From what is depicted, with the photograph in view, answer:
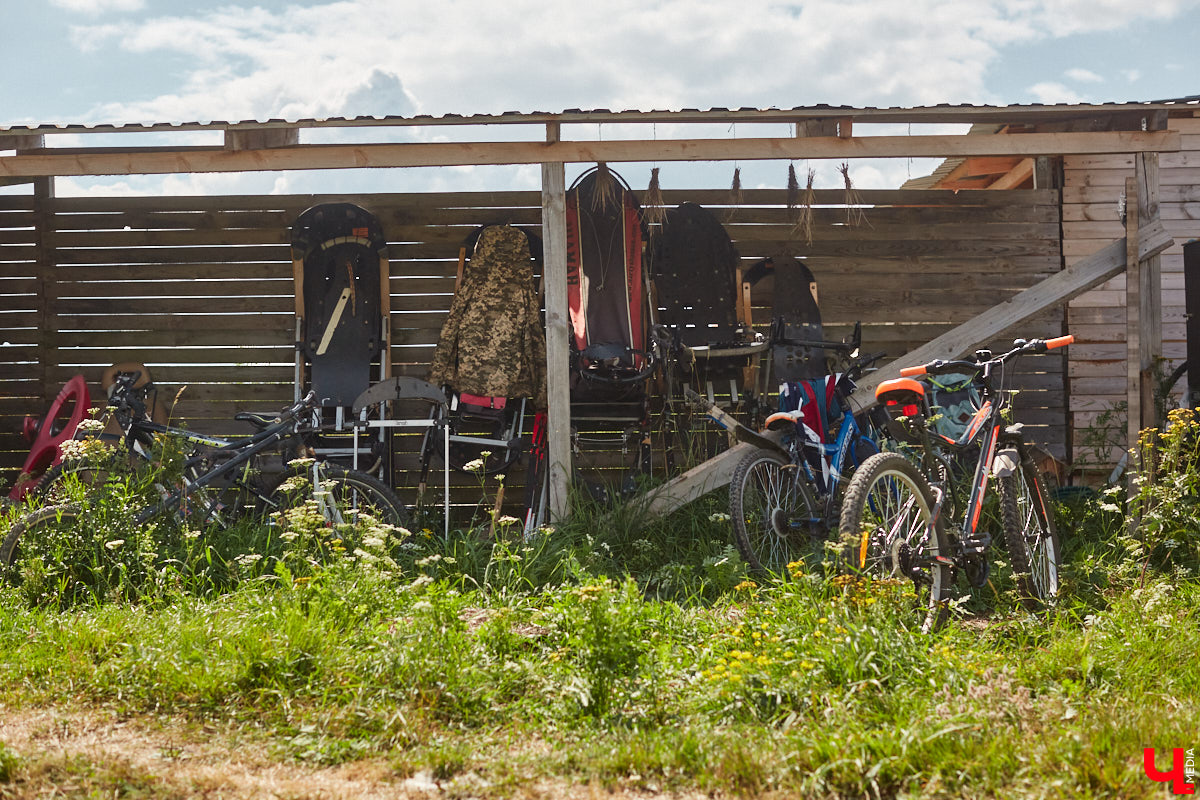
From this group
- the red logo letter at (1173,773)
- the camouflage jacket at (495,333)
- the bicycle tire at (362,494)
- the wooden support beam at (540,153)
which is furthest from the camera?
the camouflage jacket at (495,333)

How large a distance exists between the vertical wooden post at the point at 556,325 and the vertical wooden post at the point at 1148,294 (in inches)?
114

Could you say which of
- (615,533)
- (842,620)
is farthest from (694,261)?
(842,620)

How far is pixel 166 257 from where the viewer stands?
6438 millimetres

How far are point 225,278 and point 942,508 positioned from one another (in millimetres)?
4787

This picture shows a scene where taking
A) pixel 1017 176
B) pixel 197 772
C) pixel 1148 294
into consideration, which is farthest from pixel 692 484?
pixel 1017 176

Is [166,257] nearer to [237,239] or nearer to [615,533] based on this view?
[237,239]

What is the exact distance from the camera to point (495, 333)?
5.68 meters

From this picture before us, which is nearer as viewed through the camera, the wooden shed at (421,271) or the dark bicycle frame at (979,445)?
the dark bicycle frame at (979,445)

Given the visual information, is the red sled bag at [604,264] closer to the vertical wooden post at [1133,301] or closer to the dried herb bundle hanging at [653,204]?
the dried herb bundle hanging at [653,204]

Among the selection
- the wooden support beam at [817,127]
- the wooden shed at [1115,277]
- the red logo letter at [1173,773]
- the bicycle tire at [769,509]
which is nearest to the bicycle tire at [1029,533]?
the bicycle tire at [769,509]

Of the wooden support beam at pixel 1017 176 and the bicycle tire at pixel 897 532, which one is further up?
the wooden support beam at pixel 1017 176

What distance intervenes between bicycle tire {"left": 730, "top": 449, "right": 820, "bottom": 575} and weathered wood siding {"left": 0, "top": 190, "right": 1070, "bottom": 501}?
80.0 inches

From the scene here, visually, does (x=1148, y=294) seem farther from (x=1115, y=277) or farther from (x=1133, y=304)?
(x=1115, y=277)

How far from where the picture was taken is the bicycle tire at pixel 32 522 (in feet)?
13.4
